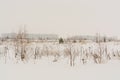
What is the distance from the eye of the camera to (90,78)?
388cm

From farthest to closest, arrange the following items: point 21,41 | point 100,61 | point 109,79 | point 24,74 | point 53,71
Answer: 1. point 21,41
2. point 100,61
3. point 53,71
4. point 24,74
5. point 109,79

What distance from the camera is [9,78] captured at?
12.7 feet

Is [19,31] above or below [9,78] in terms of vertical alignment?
above

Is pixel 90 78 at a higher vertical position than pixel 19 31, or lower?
lower

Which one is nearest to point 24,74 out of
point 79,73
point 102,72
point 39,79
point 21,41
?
point 39,79

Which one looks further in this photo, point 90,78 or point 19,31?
point 19,31

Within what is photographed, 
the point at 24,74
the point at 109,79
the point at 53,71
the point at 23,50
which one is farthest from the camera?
the point at 23,50

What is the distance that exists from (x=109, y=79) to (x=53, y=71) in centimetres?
125

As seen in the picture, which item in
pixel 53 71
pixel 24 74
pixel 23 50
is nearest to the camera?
pixel 24 74

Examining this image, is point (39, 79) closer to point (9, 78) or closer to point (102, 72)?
point (9, 78)

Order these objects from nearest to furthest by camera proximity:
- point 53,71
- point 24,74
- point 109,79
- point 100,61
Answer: point 109,79
point 24,74
point 53,71
point 100,61

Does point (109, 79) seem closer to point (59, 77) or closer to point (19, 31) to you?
point (59, 77)

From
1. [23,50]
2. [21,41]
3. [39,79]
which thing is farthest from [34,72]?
[21,41]

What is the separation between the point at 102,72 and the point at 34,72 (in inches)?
55.9
